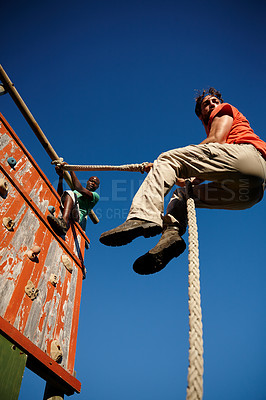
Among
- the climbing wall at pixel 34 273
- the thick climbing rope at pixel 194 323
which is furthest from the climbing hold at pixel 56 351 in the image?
the thick climbing rope at pixel 194 323

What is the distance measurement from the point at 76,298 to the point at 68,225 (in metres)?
1.14

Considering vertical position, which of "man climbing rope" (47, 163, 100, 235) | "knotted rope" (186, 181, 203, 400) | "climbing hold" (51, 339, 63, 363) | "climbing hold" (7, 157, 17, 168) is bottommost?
"knotted rope" (186, 181, 203, 400)

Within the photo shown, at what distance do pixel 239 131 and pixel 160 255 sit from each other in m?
1.62

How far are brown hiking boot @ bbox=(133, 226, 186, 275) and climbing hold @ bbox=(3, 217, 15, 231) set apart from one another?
1621 millimetres

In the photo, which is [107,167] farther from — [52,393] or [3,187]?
[52,393]

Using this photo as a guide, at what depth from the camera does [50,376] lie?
3.44 metres

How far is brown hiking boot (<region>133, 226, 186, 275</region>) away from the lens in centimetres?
264

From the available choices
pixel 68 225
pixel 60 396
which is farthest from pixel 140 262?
pixel 68 225

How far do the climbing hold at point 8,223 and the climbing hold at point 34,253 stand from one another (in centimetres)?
36

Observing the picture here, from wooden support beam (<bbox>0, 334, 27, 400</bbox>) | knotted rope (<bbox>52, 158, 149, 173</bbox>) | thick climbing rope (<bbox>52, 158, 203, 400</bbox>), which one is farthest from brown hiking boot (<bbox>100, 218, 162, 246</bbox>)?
wooden support beam (<bbox>0, 334, 27, 400</bbox>)

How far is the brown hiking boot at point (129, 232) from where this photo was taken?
97.4 inches

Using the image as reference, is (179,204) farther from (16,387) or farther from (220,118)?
→ (16,387)

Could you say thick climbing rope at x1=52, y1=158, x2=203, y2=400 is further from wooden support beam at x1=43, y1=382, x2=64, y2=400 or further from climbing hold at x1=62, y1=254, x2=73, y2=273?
wooden support beam at x1=43, y1=382, x2=64, y2=400

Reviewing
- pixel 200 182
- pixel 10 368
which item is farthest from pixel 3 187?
pixel 200 182
